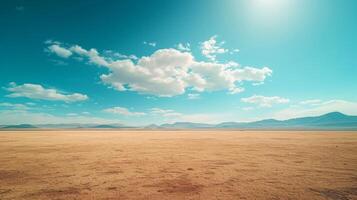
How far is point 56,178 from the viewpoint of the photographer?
12258mm

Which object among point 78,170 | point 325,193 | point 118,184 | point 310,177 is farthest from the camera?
point 78,170

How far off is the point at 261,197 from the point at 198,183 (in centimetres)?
339

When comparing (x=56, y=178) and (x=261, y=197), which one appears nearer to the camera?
(x=261, y=197)

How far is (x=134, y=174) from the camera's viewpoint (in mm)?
13227

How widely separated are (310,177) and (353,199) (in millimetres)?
3498

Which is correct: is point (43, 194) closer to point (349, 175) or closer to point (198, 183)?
point (198, 183)

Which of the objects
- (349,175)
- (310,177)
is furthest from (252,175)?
(349,175)

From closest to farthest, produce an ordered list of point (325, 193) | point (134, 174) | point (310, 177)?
point (325, 193)
point (310, 177)
point (134, 174)

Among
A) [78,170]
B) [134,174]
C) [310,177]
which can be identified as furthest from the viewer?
[78,170]

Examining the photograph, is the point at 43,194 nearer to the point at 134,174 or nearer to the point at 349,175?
the point at 134,174

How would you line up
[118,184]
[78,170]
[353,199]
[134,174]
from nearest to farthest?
1. [353,199]
2. [118,184]
3. [134,174]
4. [78,170]

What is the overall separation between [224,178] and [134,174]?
5.76 metres

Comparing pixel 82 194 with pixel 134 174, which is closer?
pixel 82 194

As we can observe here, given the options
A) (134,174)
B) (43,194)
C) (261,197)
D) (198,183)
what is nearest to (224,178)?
(198,183)
